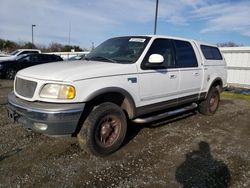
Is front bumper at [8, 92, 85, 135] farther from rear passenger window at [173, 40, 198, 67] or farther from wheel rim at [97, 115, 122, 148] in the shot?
rear passenger window at [173, 40, 198, 67]

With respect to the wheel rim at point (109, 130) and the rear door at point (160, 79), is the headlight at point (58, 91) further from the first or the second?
the rear door at point (160, 79)

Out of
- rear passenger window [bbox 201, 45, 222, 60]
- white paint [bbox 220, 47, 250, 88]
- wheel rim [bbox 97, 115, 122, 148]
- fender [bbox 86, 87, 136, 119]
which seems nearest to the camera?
fender [bbox 86, 87, 136, 119]

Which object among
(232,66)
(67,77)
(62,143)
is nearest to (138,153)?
(62,143)

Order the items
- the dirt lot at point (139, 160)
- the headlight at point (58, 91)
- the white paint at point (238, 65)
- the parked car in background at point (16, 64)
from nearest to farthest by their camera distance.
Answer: the dirt lot at point (139, 160) < the headlight at point (58, 91) < the white paint at point (238, 65) < the parked car in background at point (16, 64)

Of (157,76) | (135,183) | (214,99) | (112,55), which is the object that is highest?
(112,55)

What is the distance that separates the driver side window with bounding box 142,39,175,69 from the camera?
4400 millimetres

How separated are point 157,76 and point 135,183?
2066mm

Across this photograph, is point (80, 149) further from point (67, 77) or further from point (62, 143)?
point (67, 77)

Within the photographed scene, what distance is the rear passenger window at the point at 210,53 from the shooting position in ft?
20.3

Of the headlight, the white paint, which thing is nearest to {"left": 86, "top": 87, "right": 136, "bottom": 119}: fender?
the headlight

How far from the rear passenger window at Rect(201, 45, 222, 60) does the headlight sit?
398 centimetres

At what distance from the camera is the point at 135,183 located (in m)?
3.17

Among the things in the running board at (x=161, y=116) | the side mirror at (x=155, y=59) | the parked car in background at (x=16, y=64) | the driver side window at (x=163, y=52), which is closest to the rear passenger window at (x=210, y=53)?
the running board at (x=161, y=116)

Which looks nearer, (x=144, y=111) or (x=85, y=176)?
(x=85, y=176)
